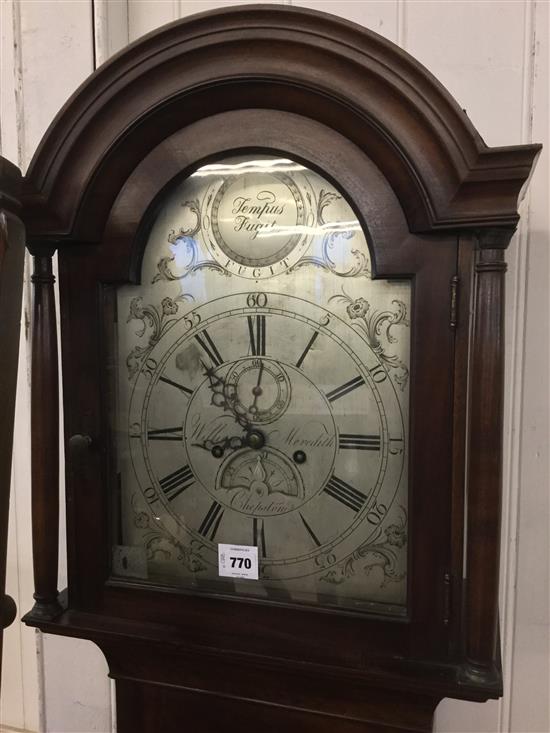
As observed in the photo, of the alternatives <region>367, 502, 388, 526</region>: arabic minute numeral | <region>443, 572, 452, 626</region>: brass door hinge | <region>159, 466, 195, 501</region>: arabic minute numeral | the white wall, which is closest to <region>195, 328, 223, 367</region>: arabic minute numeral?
<region>159, 466, 195, 501</region>: arabic minute numeral

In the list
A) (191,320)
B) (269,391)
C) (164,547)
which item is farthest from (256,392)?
(164,547)

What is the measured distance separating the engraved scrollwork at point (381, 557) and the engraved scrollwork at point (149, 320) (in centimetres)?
35

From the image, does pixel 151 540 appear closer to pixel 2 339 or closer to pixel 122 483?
pixel 122 483

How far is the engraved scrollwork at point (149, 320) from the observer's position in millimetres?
735

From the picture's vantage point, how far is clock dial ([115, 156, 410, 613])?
0.68 metres

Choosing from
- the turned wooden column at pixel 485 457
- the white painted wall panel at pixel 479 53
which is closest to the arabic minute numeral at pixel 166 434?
the turned wooden column at pixel 485 457

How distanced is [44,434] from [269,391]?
0.29 metres

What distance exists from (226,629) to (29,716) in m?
0.73

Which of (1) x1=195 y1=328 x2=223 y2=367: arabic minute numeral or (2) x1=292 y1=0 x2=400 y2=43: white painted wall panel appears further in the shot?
(2) x1=292 y1=0 x2=400 y2=43: white painted wall panel

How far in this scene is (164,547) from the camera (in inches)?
29.8

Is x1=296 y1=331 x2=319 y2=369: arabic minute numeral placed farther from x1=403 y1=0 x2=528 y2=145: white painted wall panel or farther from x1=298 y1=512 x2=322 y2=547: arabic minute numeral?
x1=403 y1=0 x2=528 y2=145: white painted wall panel

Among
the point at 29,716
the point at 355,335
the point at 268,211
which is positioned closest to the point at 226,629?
the point at 355,335

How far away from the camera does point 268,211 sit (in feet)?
2.29

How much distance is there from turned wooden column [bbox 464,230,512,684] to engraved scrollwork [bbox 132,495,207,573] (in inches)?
12.8
